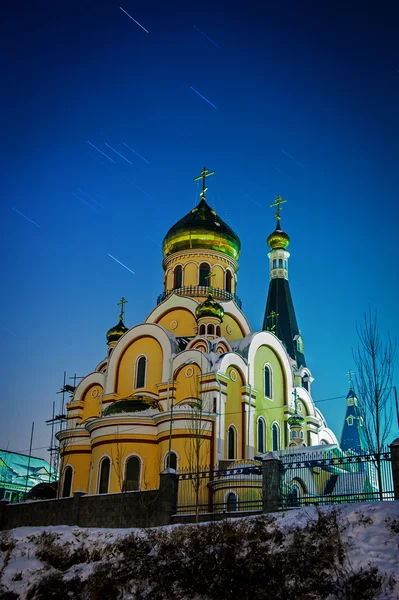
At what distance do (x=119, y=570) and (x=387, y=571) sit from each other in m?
4.71

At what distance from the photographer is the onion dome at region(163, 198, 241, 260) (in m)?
30.4

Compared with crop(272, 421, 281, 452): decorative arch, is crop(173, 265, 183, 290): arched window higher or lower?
higher

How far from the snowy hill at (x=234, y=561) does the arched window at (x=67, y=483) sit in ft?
37.2

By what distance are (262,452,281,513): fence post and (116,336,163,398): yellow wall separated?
35.5 feet

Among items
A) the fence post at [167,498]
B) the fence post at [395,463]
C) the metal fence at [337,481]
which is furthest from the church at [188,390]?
the fence post at [395,463]

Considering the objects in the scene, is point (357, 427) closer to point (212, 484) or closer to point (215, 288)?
point (215, 288)

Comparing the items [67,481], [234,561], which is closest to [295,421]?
[67,481]

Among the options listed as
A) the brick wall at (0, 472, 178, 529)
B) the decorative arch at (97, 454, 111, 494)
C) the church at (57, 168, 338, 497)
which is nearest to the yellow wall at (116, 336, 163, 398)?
the church at (57, 168, 338, 497)

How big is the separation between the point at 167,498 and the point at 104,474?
726 centimetres

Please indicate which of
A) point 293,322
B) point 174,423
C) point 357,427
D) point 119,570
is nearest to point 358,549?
point 119,570

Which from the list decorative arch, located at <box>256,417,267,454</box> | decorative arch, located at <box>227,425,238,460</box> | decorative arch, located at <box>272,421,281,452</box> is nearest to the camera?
decorative arch, located at <box>227,425,238,460</box>

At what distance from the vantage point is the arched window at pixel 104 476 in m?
21.7

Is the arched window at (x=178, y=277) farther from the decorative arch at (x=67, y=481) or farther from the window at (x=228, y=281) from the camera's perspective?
the decorative arch at (x=67, y=481)

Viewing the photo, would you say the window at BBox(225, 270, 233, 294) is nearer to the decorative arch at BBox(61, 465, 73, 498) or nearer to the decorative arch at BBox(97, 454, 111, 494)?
the decorative arch at BBox(61, 465, 73, 498)
